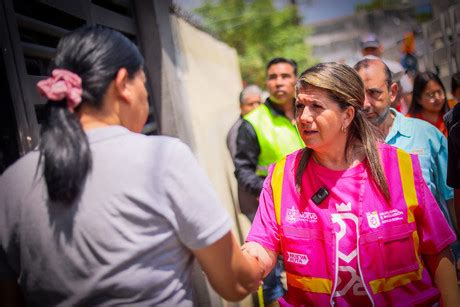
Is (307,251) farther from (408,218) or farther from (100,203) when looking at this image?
(100,203)

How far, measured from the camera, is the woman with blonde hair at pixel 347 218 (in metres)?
1.79

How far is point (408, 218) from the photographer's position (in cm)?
181

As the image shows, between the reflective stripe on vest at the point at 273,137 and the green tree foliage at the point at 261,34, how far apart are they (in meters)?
15.7

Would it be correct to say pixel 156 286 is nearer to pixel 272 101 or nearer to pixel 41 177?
pixel 41 177

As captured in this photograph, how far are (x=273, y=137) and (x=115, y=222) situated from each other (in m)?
2.82

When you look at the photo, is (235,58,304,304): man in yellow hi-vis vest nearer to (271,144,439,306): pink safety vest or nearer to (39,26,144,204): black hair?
(271,144,439,306): pink safety vest

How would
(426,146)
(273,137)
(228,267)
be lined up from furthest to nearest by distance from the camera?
(273,137), (426,146), (228,267)

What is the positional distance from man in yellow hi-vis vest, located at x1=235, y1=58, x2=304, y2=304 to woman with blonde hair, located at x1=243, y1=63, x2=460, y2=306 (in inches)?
72.3

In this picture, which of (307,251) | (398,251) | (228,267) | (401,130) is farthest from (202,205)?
(401,130)

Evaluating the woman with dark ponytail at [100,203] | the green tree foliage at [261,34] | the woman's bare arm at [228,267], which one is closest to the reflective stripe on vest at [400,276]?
the woman's bare arm at [228,267]

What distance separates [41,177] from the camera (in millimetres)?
1301

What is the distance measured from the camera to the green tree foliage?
20016 millimetres

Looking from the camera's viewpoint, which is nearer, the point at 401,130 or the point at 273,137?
the point at 401,130

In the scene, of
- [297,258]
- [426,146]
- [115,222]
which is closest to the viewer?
[115,222]
